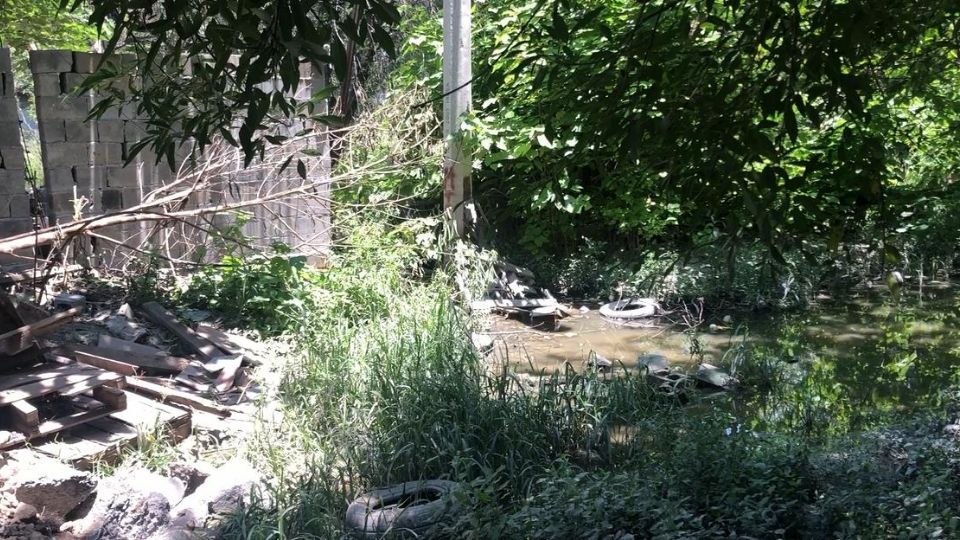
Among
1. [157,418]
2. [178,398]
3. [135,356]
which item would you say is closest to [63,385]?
[157,418]

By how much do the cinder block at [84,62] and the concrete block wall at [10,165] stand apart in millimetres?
555

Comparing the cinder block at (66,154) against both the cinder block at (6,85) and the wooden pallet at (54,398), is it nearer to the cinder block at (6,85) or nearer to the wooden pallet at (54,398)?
the cinder block at (6,85)

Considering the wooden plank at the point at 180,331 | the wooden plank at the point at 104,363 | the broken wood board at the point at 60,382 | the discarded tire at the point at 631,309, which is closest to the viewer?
the broken wood board at the point at 60,382

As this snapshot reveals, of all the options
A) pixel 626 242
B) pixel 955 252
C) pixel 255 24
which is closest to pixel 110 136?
pixel 626 242

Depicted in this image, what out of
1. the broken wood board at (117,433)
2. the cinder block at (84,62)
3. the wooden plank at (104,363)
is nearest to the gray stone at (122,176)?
the cinder block at (84,62)

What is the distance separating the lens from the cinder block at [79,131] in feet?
28.6

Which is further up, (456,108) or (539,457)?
(456,108)

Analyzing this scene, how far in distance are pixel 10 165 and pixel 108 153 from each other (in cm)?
92

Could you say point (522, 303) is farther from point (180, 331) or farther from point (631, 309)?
point (180, 331)

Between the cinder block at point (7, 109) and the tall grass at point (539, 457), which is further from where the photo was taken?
the cinder block at point (7, 109)

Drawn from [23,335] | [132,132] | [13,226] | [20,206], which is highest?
[132,132]

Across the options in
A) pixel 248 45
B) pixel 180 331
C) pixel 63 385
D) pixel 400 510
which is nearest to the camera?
pixel 248 45

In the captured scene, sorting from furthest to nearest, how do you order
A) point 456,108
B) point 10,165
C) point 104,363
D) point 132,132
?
point 456,108 < point 132,132 < point 10,165 < point 104,363

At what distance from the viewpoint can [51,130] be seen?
8625mm
